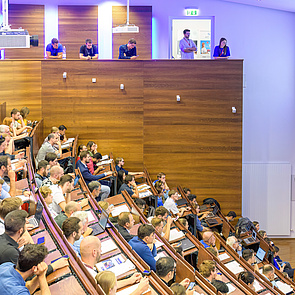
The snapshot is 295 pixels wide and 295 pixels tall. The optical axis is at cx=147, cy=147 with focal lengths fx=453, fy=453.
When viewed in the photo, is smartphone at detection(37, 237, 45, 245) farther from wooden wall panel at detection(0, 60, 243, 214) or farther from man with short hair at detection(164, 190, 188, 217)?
wooden wall panel at detection(0, 60, 243, 214)

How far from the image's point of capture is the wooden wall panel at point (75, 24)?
806 cm

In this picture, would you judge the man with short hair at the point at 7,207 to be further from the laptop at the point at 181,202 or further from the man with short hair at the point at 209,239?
the laptop at the point at 181,202

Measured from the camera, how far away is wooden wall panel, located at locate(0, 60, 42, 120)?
6.66 m

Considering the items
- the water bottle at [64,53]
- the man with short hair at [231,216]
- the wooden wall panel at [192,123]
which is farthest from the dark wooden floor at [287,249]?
the water bottle at [64,53]

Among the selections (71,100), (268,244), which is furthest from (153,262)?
(71,100)

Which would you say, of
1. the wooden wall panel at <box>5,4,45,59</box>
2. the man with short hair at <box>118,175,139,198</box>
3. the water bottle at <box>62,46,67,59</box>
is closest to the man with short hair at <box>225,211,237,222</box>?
the man with short hair at <box>118,175,139,198</box>

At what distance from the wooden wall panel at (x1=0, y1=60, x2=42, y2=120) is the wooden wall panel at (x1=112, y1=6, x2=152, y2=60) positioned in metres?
1.86

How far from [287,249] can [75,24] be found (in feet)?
17.5

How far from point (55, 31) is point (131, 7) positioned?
4.68ft

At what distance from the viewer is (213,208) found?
6.71m

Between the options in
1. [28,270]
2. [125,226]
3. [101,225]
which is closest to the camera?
[28,270]

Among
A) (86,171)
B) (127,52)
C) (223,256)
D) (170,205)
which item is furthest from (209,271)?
(127,52)

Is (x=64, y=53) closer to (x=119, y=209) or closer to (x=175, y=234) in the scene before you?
(x=119, y=209)

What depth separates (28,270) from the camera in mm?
2021
